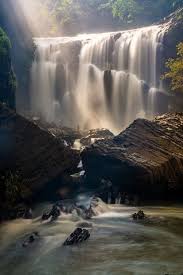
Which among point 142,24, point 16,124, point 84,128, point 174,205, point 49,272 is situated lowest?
point 49,272

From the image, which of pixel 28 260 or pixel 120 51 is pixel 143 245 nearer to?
pixel 28 260

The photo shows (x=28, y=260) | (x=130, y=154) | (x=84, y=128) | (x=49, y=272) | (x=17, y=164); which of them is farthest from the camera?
(x=84, y=128)

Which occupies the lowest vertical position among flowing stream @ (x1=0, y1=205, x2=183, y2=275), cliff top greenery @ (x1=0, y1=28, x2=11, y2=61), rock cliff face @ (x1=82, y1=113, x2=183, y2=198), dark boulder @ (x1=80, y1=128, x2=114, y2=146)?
flowing stream @ (x1=0, y1=205, x2=183, y2=275)

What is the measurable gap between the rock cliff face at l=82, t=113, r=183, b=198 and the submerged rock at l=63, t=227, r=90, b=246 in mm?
6498

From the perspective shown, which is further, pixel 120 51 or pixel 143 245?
pixel 120 51

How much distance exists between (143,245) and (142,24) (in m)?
56.0

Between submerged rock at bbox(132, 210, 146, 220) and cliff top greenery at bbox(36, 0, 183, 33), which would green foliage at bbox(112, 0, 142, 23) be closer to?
cliff top greenery at bbox(36, 0, 183, 33)

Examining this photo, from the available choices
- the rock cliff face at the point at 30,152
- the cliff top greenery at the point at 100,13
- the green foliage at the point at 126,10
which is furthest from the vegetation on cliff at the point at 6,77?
the green foliage at the point at 126,10

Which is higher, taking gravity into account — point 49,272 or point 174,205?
point 174,205

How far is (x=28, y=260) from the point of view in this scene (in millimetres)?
13000

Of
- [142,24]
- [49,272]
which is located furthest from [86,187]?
[142,24]

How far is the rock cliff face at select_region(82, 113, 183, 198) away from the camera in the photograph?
20.9 metres

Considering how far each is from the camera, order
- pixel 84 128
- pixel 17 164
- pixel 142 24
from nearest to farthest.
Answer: pixel 17 164 → pixel 84 128 → pixel 142 24

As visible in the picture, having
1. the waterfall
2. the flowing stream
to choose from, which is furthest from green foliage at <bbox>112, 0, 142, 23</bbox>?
the flowing stream
